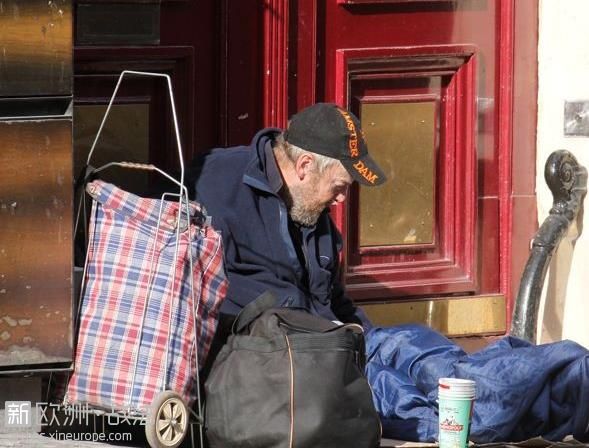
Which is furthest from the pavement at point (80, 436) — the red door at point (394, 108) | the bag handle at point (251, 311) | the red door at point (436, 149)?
the red door at point (436, 149)

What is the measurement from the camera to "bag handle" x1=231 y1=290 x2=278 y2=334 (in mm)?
4297

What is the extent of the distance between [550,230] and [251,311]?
157cm

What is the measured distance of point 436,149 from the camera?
5.53 metres

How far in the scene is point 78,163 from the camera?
16.1ft

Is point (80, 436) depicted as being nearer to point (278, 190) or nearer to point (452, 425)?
point (278, 190)

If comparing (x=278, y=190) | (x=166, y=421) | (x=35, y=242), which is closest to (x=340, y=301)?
(x=278, y=190)

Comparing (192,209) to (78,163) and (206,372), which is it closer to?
(206,372)

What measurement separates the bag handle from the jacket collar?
0.38 meters

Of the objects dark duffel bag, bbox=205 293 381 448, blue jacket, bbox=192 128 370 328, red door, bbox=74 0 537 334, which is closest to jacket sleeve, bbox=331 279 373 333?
blue jacket, bbox=192 128 370 328

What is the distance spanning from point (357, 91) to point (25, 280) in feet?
5.72

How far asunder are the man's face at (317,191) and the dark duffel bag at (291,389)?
0.46 metres

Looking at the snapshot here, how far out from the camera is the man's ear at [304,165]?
4555 millimetres

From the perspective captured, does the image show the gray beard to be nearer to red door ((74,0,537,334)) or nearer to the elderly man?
the elderly man

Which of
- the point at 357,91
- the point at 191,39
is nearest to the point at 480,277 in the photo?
the point at 357,91
